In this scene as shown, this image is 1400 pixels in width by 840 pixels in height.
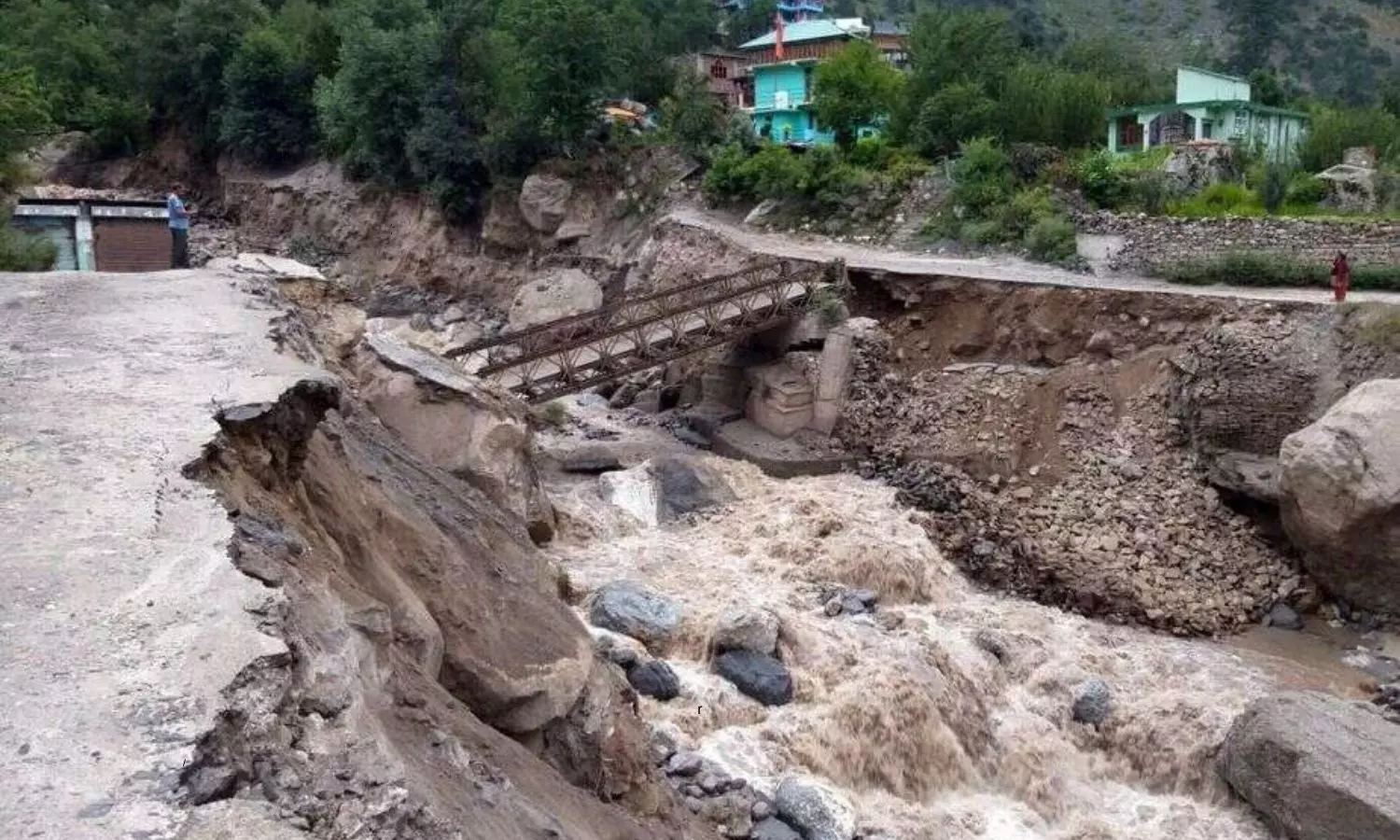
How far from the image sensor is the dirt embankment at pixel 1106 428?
16.8m

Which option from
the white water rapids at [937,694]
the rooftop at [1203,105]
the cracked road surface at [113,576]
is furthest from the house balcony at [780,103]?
the cracked road surface at [113,576]

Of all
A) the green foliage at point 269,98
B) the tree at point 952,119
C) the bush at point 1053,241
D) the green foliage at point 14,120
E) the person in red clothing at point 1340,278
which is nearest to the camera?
the green foliage at point 14,120

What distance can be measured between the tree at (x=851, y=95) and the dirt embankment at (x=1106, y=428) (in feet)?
44.1

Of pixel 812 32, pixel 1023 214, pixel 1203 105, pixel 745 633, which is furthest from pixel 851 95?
pixel 745 633

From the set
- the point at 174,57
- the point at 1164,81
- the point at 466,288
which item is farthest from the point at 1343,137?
the point at 174,57

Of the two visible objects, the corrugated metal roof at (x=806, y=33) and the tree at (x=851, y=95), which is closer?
the tree at (x=851, y=95)

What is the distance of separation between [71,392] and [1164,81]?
42236 millimetres

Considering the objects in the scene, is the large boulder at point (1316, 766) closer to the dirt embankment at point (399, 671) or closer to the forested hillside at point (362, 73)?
the dirt embankment at point (399, 671)

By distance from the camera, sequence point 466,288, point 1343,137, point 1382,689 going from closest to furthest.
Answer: point 1382,689, point 1343,137, point 466,288

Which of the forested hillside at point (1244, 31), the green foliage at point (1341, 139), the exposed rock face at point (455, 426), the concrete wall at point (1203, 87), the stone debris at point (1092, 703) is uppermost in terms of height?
the forested hillside at point (1244, 31)

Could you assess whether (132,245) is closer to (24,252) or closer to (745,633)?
(24,252)

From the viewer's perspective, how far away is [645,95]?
3969cm

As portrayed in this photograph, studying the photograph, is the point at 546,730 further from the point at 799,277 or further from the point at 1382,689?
the point at 799,277

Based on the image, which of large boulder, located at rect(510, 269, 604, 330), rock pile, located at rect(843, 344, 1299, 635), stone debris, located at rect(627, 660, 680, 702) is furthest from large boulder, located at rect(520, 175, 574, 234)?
stone debris, located at rect(627, 660, 680, 702)
